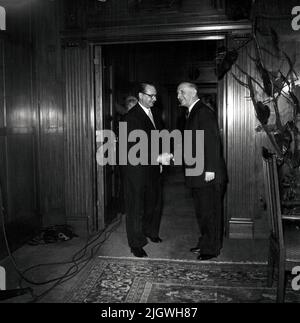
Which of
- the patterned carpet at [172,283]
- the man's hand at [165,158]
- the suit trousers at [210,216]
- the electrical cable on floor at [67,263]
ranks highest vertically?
the man's hand at [165,158]

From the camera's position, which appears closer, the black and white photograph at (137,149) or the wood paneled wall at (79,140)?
the black and white photograph at (137,149)

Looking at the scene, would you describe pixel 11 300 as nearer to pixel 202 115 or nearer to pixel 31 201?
pixel 31 201

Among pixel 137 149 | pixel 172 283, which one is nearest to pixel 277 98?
pixel 137 149

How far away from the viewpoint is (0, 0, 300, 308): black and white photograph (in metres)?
3.44

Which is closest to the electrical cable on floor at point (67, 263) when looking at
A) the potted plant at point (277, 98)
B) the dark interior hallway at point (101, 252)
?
the dark interior hallway at point (101, 252)

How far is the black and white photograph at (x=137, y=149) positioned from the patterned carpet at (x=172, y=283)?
0.02m

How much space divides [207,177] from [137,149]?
734 mm

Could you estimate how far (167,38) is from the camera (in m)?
4.27

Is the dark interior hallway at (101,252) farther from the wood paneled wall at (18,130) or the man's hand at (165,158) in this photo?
the man's hand at (165,158)

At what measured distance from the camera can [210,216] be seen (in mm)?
3568

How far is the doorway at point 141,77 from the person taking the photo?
4.58 m

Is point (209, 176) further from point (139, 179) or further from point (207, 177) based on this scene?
point (139, 179)

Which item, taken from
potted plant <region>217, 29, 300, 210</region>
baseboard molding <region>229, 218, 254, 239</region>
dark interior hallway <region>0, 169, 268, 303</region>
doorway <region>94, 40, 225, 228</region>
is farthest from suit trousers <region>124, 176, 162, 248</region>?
potted plant <region>217, 29, 300, 210</region>

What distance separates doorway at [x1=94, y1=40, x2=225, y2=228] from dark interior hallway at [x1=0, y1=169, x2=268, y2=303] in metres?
0.51
